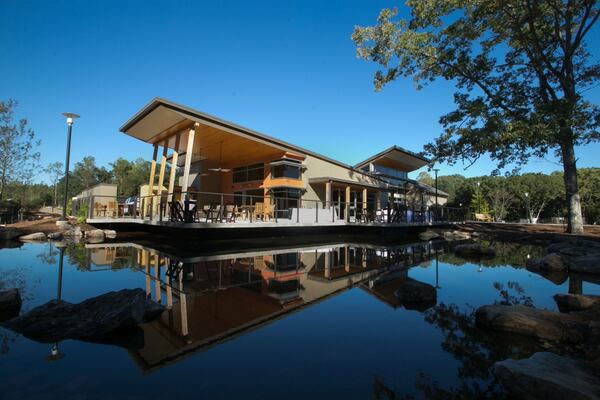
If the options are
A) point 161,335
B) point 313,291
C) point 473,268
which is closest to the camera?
point 161,335

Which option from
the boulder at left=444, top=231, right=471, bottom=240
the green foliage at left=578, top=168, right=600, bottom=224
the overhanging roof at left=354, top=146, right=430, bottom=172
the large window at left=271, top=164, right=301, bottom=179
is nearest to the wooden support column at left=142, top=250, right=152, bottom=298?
the large window at left=271, top=164, right=301, bottom=179

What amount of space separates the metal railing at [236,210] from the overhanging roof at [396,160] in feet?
11.7

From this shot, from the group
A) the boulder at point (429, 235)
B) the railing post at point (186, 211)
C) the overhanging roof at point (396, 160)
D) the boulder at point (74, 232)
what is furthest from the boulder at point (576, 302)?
the overhanging roof at point (396, 160)

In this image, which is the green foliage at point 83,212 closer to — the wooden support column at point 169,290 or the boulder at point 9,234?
the boulder at point 9,234

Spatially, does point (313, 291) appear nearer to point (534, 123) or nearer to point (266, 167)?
point (534, 123)

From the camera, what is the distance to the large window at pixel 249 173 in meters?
20.2

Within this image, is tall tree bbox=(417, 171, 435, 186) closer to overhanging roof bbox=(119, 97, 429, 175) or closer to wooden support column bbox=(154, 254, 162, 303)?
overhanging roof bbox=(119, 97, 429, 175)

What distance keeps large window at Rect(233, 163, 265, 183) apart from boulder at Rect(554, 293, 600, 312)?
16537mm

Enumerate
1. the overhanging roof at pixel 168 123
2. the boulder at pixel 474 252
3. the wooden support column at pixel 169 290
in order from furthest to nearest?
the overhanging roof at pixel 168 123 < the boulder at pixel 474 252 < the wooden support column at pixel 169 290

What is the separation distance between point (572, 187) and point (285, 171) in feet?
47.7

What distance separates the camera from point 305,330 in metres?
3.92

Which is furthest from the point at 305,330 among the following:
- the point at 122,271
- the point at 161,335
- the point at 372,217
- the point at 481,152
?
the point at 372,217

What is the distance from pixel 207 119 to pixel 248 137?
104 inches

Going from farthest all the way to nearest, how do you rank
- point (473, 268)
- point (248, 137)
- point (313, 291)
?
point (248, 137)
point (473, 268)
point (313, 291)
